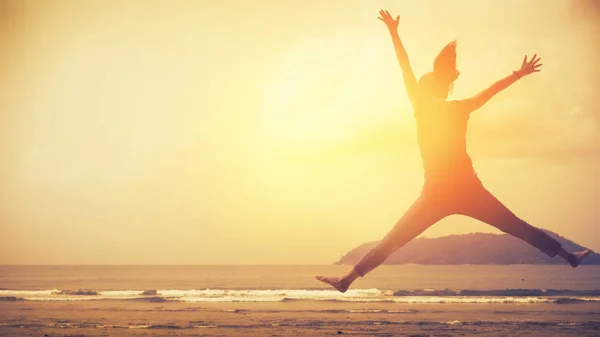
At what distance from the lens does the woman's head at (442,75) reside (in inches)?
137

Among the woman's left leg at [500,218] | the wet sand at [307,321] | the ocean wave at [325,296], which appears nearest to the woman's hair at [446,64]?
the woman's left leg at [500,218]

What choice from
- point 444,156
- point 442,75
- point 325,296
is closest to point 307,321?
point 325,296

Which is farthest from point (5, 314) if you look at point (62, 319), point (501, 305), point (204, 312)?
point (501, 305)

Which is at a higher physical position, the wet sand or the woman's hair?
the woman's hair

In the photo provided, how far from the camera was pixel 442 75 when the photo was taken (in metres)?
3.52

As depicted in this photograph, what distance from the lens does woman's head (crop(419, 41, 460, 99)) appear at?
11.4 ft

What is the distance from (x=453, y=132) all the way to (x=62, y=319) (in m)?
18.4

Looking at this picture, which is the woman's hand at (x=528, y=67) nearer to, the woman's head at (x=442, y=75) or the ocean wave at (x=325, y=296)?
the woman's head at (x=442, y=75)

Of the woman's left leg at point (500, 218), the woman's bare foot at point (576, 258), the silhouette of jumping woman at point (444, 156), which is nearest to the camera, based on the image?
the silhouette of jumping woman at point (444, 156)

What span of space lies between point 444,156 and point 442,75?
1.60ft

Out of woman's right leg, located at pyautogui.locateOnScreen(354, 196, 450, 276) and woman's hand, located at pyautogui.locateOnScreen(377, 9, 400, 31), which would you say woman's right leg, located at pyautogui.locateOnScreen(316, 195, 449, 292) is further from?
woman's hand, located at pyautogui.locateOnScreen(377, 9, 400, 31)

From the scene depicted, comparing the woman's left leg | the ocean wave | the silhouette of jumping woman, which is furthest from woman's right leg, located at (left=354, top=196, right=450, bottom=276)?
the ocean wave

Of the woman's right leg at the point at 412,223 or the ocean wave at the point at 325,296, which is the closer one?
the woman's right leg at the point at 412,223

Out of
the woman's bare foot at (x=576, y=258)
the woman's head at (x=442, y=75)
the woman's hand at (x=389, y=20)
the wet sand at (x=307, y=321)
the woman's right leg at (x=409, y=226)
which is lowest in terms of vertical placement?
the wet sand at (x=307, y=321)
